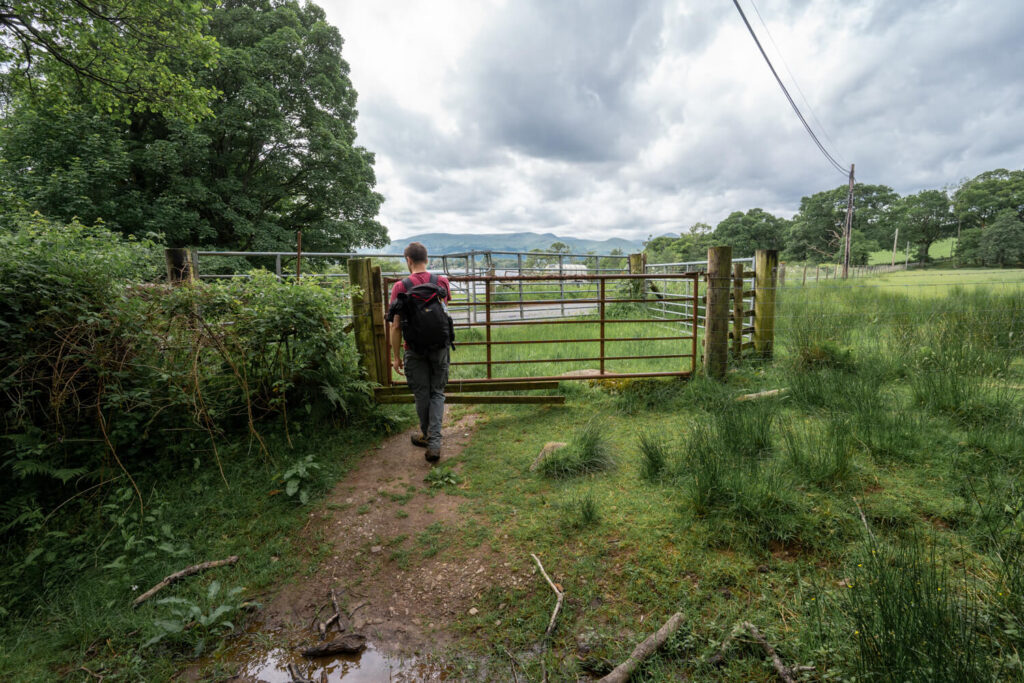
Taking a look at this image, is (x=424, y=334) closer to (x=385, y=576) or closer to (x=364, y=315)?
(x=364, y=315)

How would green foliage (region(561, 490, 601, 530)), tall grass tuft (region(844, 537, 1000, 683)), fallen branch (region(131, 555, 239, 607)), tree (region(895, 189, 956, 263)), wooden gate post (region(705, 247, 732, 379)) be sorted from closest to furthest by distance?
1. tall grass tuft (region(844, 537, 1000, 683))
2. fallen branch (region(131, 555, 239, 607))
3. green foliage (region(561, 490, 601, 530))
4. wooden gate post (region(705, 247, 732, 379))
5. tree (region(895, 189, 956, 263))

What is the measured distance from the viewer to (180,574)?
2.49 m

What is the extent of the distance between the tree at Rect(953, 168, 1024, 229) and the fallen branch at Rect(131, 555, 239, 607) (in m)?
55.7

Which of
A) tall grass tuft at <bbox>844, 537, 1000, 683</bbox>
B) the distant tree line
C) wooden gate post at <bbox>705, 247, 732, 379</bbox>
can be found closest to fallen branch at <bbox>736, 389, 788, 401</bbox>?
wooden gate post at <bbox>705, 247, 732, 379</bbox>

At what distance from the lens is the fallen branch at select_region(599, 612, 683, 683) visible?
1.71 m

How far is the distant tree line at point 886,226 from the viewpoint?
32.4m

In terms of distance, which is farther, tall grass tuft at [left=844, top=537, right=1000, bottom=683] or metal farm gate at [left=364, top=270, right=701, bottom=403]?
metal farm gate at [left=364, top=270, right=701, bottom=403]

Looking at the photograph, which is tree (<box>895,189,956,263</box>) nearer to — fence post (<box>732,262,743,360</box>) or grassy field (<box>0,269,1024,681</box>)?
fence post (<box>732,262,743,360</box>)

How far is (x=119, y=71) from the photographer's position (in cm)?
747

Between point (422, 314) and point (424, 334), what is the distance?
182 mm

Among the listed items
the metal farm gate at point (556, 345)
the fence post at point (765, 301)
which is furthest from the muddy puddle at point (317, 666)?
the fence post at point (765, 301)

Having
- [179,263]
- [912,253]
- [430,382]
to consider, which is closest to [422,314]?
[430,382]

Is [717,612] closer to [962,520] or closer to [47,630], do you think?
[962,520]

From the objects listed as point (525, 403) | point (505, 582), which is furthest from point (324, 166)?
point (505, 582)
